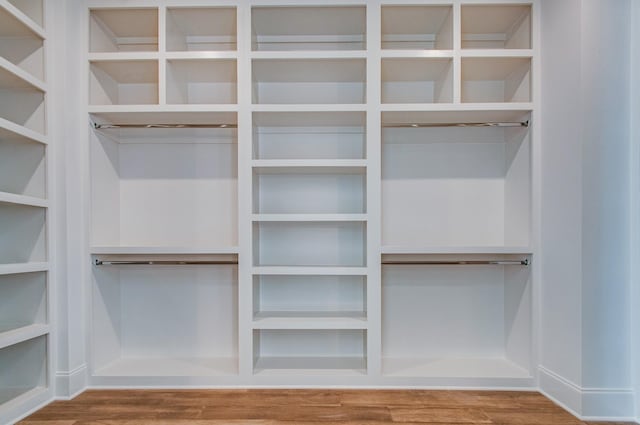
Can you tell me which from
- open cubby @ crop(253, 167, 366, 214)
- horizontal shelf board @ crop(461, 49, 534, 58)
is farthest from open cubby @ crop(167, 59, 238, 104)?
horizontal shelf board @ crop(461, 49, 534, 58)

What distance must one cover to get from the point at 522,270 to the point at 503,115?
87 cm

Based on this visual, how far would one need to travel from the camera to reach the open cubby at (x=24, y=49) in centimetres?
185

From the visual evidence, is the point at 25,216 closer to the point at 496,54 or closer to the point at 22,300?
the point at 22,300

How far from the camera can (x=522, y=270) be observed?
220cm

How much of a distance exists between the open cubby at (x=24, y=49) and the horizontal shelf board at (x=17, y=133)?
30 centimetres

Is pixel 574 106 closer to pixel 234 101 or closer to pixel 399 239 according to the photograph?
pixel 399 239

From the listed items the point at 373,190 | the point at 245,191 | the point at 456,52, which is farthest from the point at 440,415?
the point at 456,52

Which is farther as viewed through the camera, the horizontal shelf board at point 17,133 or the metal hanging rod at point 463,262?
the metal hanging rod at point 463,262

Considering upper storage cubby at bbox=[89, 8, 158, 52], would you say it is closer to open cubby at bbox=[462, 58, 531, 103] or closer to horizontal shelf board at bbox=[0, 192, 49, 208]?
horizontal shelf board at bbox=[0, 192, 49, 208]

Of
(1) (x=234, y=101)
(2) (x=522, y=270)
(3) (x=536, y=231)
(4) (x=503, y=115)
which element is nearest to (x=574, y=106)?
(4) (x=503, y=115)

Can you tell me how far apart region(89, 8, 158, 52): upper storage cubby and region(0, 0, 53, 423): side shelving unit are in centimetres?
29

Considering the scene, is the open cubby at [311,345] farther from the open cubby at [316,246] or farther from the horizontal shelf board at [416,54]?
the horizontal shelf board at [416,54]

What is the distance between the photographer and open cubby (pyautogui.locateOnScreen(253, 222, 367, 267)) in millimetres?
2447

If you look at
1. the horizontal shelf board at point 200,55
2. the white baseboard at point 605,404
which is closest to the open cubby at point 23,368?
the horizontal shelf board at point 200,55
